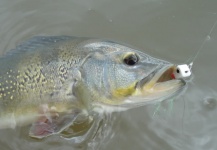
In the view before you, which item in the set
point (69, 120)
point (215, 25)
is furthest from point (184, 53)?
point (69, 120)

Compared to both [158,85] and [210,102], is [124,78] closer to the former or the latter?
[158,85]

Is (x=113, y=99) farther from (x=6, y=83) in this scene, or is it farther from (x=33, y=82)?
(x=6, y=83)

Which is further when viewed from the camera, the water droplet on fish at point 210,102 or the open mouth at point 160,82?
the water droplet on fish at point 210,102

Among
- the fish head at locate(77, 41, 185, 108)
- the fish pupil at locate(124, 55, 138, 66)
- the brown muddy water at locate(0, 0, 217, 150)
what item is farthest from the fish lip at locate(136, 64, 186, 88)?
the brown muddy water at locate(0, 0, 217, 150)

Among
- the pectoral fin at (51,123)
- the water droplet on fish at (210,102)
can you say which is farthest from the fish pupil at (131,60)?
the water droplet on fish at (210,102)

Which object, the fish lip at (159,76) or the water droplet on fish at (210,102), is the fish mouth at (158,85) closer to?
the fish lip at (159,76)

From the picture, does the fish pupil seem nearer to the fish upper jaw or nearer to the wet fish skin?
the wet fish skin
